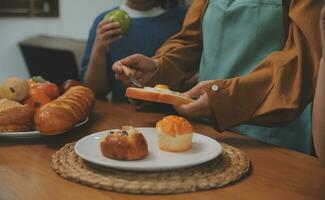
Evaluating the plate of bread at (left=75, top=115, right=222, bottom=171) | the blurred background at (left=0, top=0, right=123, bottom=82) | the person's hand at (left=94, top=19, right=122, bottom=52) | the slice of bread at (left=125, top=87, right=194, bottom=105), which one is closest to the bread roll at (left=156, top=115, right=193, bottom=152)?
the plate of bread at (left=75, top=115, right=222, bottom=171)

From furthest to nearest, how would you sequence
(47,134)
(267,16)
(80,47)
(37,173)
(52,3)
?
(52,3) < (80,47) < (267,16) < (47,134) < (37,173)

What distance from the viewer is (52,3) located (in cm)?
281

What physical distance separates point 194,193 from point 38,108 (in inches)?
17.1

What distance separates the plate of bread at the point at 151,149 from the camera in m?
0.72

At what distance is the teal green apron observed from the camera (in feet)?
3.37

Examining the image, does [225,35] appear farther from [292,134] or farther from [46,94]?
[46,94]

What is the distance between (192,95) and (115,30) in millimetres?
448

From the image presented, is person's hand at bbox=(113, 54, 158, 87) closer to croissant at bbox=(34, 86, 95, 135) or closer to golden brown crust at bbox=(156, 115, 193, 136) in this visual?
croissant at bbox=(34, 86, 95, 135)

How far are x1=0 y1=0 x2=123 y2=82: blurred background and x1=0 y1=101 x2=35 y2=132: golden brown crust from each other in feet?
5.53

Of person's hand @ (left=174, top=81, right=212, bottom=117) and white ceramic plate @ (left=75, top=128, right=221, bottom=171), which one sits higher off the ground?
person's hand @ (left=174, top=81, right=212, bottom=117)

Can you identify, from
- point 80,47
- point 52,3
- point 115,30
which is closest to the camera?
point 115,30

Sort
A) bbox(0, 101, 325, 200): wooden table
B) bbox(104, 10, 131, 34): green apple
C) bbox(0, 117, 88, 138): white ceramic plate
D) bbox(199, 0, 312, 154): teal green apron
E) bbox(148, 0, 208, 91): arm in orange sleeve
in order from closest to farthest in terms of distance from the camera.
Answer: bbox(0, 101, 325, 200): wooden table
bbox(0, 117, 88, 138): white ceramic plate
bbox(199, 0, 312, 154): teal green apron
bbox(148, 0, 208, 91): arm in orange sleeve
bbox(104, 10, 131, 34): green apple

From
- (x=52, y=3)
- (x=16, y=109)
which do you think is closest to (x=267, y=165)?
(x=16, y=109)

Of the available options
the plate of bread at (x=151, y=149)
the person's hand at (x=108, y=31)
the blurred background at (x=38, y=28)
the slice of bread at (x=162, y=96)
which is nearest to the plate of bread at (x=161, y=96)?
the slice of bread at (x=162, y=96)
